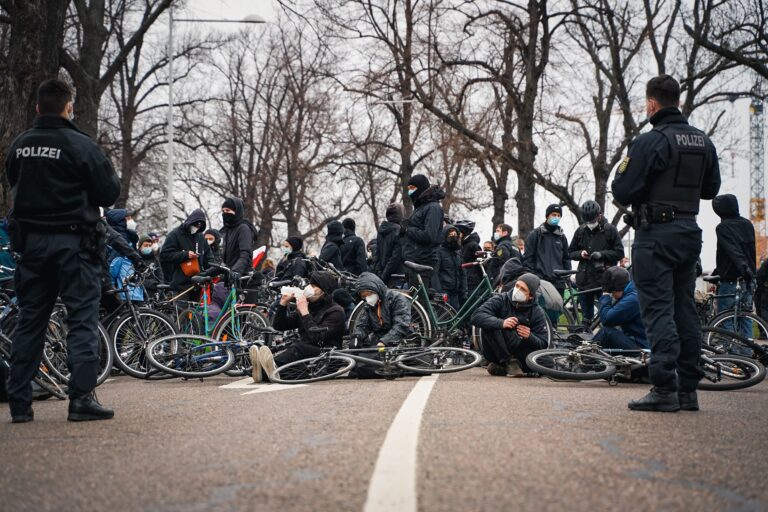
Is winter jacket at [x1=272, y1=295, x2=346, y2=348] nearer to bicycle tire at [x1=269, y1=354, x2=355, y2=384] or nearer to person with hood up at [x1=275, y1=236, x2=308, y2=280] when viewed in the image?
bicycle tire at [x1=269, y1=354, x2=355, y2=384]

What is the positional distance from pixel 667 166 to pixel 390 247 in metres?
7.54

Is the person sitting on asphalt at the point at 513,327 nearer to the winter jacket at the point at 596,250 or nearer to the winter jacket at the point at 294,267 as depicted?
the winter jacket at the point at 596,250

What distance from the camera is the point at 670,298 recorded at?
6.70 meters

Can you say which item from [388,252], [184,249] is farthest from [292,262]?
[184,249]

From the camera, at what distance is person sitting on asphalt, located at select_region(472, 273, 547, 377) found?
406 inches

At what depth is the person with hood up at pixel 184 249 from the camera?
487 inches

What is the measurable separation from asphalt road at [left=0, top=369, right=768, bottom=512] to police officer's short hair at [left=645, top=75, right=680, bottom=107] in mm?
2243

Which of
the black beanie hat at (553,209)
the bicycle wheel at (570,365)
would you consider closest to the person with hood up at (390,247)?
the black beanie hat at (553,209)

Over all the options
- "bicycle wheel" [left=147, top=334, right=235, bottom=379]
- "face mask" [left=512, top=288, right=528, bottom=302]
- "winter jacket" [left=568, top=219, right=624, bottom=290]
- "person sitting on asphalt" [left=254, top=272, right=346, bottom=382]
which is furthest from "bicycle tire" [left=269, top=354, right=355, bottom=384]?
"winter jacket" [left=568, top=219, right=624, bottom=290]

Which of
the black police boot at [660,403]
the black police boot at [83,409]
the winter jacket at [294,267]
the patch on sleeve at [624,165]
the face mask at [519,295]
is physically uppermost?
the patch on sleeve at [624,165]

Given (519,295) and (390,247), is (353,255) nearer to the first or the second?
(390,247)

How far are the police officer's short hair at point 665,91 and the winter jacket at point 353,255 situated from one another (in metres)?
9.13

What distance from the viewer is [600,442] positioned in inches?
199

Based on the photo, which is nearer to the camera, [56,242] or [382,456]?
[382,456]
